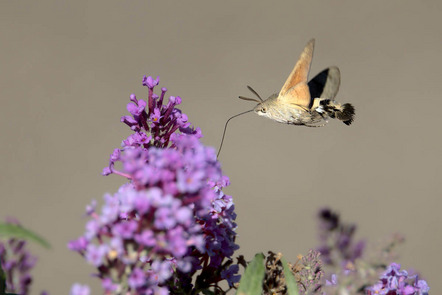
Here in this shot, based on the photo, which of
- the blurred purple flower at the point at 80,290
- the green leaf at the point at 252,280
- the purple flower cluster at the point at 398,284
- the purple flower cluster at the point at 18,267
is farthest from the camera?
the purple flower cluster at the point at 18,267

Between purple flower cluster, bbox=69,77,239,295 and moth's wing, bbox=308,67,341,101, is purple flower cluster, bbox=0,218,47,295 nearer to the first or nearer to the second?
purple flower cluster, bbox=69,77,239,295

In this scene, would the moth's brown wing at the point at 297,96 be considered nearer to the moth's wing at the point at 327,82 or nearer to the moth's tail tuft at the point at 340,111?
the moth's tail tuft at the point at 340,111

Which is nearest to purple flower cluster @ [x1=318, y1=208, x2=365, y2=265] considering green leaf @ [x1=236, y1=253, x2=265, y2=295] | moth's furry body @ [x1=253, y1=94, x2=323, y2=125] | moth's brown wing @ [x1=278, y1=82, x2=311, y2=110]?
green leaf @ [x1=236, y1=253, x2=265, y2=295]

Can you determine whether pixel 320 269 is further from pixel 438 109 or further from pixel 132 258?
pixel 438 109

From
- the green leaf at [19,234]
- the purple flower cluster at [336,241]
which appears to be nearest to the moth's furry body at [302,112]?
the purple flower cluster at [336,241]

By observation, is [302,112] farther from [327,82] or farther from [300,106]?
[327,82]

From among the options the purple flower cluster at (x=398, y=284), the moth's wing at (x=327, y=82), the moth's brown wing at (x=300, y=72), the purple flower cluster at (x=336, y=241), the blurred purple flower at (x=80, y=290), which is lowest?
the blurred purple flower at (x=80, y=290)

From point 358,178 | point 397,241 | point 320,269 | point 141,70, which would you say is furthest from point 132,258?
point 141,70
